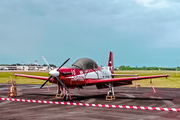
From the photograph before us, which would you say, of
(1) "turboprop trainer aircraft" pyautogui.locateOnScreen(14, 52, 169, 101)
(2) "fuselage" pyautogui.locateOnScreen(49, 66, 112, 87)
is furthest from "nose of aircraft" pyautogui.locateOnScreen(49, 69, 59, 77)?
(2) "fuselage" pyautogui.locateOnScreen(49, 66, 112, 87)

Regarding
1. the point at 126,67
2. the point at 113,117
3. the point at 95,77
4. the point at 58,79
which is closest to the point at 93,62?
the point at 95,77

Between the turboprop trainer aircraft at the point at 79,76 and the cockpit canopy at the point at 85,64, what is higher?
the cockpit canopy at the point at 85,64

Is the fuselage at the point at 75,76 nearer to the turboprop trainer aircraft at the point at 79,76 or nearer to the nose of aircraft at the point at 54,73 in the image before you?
the turboprop trainer aircraft at the point at 79,76

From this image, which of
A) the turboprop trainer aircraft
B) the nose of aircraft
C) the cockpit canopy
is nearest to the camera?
the nose of aircraft

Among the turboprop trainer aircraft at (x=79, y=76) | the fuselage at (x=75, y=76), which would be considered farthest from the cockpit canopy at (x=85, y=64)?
the fuselage at (x=75, y=76)

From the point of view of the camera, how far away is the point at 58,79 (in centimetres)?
1388

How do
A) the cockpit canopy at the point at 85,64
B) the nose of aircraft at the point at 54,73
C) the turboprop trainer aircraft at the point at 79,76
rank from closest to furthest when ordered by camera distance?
the nose of aircraft at the point at 54,73 → the turboprop trainer aircraft at the point at 79,76 → the cockpit canopy at the point at 85,64

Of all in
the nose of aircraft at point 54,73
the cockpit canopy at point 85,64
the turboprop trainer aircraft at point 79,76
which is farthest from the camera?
the cockpit canopy at point 85,64

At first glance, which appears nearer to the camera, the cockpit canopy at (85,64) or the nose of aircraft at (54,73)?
the nose of aircraft at (54,73)

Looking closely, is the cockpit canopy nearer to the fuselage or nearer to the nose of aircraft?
the fuselage

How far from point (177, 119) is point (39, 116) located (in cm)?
624

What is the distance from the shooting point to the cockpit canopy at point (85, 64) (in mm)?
15484

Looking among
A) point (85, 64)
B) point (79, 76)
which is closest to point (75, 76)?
point (79, 76)

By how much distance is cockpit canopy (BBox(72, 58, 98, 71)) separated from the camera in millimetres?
15484
